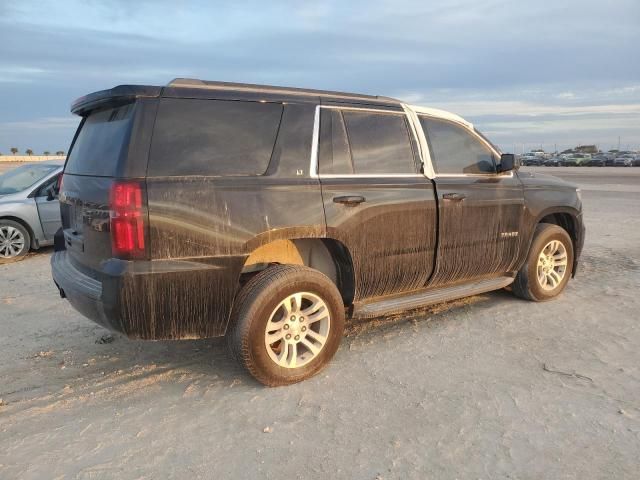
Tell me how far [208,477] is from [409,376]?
65.6 inches

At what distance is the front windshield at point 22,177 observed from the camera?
29.8 feet

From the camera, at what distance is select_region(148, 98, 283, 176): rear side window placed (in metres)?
3.35

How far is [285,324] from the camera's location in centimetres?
375

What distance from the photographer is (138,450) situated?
298cm

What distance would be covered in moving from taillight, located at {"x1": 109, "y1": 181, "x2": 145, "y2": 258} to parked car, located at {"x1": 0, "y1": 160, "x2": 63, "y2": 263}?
6315mm

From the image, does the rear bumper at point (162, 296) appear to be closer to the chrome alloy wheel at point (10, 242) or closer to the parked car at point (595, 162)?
the chrome alloy wheel at point (10, 242)

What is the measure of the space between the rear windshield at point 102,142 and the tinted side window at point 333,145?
1.33 m

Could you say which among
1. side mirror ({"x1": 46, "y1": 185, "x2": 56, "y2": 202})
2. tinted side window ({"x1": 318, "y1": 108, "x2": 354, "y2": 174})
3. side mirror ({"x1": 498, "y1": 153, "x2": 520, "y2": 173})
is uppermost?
tinted side window ({"x1": 318, "y1": 108, "x2": 354, "y2": 174})

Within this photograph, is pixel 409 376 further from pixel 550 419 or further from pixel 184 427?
pixel 184 427

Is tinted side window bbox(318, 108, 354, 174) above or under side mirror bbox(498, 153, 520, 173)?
above

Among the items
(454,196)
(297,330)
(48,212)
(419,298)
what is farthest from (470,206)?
(48,212)

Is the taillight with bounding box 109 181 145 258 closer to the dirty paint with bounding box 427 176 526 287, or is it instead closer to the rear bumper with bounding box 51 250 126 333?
the rear bumper with bounding box 51 250 126 333

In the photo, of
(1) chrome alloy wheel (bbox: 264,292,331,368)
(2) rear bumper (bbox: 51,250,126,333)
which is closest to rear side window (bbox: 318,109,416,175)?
(1) chrome alloy wheel (bbox: 264,292,331,368)

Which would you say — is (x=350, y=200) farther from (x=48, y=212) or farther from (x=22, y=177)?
(x=22, y=177)
